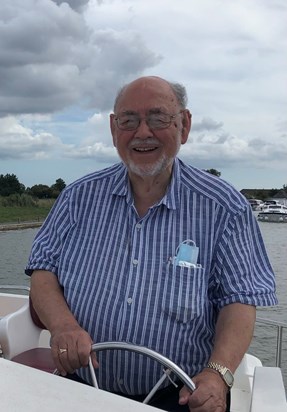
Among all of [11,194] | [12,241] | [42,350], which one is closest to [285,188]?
[11,194]

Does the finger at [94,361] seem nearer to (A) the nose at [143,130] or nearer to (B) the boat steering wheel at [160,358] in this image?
(B) the boat steering wheel at [160,358]

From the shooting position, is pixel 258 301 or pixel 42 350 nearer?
pixel 258 301

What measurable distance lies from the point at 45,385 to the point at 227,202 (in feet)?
3.20

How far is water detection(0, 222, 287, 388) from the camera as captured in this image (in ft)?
23.2

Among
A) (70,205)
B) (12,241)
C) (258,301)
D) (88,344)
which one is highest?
(70,205)

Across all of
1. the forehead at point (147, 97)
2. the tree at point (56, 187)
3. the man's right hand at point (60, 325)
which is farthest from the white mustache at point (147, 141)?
the tree at point (56, 187)

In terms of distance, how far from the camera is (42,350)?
242 centimetres

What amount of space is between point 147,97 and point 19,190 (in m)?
51.5

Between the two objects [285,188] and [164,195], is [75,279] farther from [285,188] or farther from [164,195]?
[285,188]

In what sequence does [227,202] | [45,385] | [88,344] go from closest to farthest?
1. [45,385]
2. [88,344]
3. [227,202]

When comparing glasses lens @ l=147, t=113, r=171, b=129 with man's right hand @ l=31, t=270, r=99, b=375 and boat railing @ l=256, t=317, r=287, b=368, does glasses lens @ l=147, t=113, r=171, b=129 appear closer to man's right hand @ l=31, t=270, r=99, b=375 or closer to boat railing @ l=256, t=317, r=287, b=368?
man's right hand @ l=31, t=270, r=99, b=375

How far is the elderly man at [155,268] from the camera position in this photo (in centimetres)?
185

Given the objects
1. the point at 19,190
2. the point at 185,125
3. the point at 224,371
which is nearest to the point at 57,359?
the point at 224,371

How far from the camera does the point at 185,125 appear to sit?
207 cm
